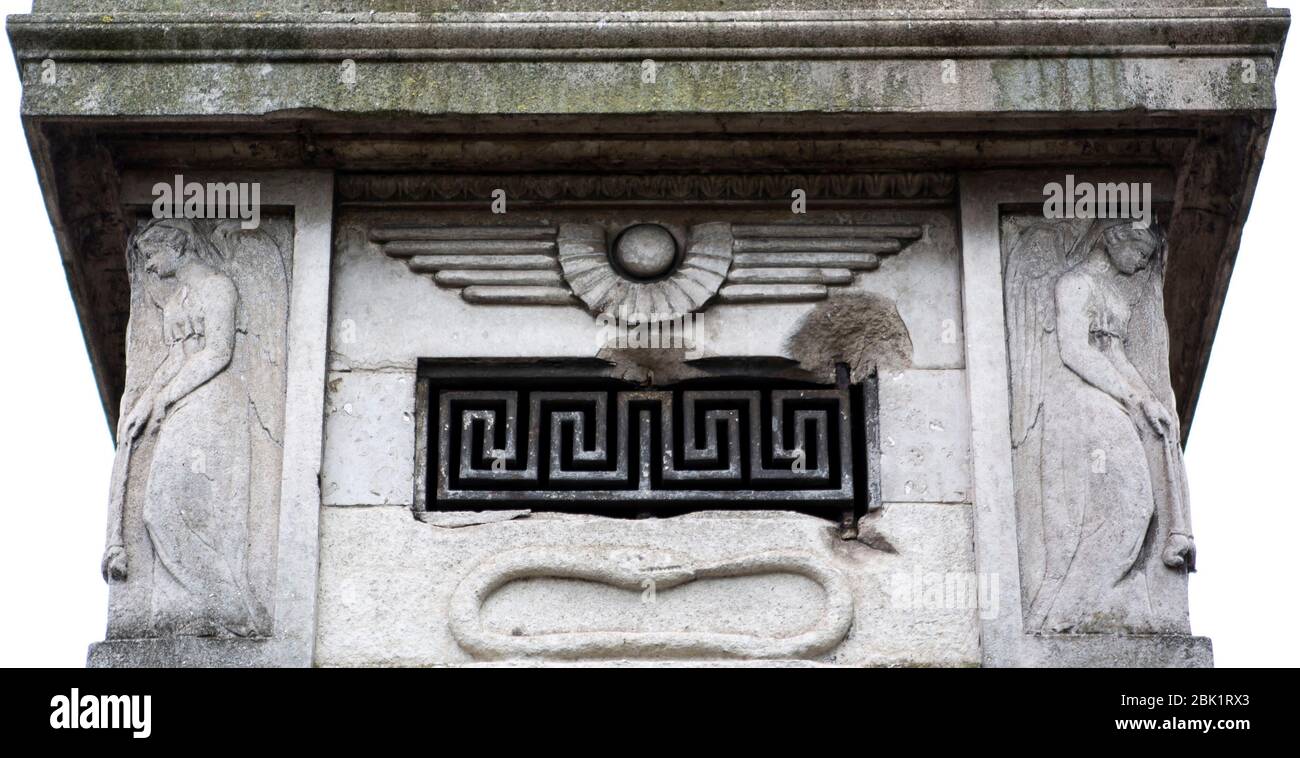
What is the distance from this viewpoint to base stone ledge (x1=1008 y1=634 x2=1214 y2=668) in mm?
7844

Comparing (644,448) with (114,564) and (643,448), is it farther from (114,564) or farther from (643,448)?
(114,564)

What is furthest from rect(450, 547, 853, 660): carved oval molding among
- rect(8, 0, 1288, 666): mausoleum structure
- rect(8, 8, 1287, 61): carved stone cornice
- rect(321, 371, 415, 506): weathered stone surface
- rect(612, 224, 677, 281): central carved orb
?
rect(8, 8, 1287, 61): carved stone cornice

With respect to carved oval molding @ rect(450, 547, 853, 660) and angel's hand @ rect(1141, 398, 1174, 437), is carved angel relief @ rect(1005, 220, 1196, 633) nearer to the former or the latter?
angel's hand @ rect(1141, 398, 1174, 437)

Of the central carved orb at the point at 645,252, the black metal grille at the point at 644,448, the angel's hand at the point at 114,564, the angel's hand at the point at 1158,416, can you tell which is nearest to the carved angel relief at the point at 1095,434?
the angel's hand at the point at 1158,416

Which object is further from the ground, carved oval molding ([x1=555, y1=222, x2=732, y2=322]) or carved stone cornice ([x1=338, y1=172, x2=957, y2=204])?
carved stone cornice ([x1=338, y1=172, x2=957, y2=204])

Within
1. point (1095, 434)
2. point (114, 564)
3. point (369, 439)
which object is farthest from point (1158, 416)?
point (114, 564)

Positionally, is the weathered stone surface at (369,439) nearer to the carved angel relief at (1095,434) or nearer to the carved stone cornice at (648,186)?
the carved stone cornice at (648,186)

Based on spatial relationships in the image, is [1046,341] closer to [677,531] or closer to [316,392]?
[677,531]

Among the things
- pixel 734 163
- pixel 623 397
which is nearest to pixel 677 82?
pixel 734 163

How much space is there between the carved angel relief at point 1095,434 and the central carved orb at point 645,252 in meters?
1.05

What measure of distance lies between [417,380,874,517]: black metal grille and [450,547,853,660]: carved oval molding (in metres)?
0.25

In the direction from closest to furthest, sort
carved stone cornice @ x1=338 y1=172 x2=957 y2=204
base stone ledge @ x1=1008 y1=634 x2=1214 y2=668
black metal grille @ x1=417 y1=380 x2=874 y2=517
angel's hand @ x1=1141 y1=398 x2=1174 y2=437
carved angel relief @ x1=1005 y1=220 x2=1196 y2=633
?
base stone ledge @ x1=1008 y1=634 x2=1214 y2=668
carved angel relief @ x1=1005 y1=220 x2=1196 y2=633
angel's hand @ x1=1141 y1=398 x2=1174 y2=437
black metal grille @ x1=417 y1=380 x2=874 y2=517
carved stone cornice @ x1=338 y1=172 x2=957 y2=204

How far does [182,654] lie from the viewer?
789 cm

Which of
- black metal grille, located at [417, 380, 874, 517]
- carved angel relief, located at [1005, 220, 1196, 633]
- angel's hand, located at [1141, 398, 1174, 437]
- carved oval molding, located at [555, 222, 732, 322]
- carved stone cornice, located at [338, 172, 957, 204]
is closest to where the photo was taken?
carved angel relief, located at [1005, 220, 1196, 633]
